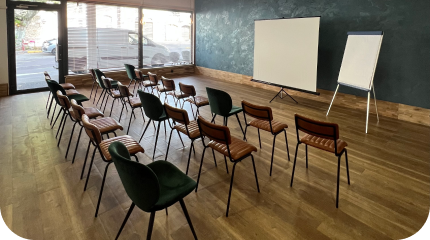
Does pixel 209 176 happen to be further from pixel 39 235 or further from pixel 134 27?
pixel 134 27

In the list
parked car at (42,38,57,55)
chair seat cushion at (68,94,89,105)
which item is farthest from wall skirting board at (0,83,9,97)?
chair seat cushion at (68,94,89,105)

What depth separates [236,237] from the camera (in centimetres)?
219

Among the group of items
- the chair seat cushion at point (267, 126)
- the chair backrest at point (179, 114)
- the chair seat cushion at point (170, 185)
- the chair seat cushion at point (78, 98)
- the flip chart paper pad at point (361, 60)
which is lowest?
the chair seat cushion at point (170, 185)

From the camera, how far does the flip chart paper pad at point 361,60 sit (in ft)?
16.1

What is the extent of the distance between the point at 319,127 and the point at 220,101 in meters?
1.49

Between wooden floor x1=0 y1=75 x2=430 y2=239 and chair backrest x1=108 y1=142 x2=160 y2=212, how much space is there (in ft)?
2.11

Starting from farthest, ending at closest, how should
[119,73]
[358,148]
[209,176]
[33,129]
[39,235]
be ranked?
[119,73]
[33,129]
[358,148]
[209,176]
[39,235]

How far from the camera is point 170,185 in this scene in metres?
2.03

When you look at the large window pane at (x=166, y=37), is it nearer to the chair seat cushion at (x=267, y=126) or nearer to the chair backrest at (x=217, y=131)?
the chair seat cushion at (x=267, y=126)

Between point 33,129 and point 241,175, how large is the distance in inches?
141

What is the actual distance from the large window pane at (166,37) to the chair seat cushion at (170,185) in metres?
8.19

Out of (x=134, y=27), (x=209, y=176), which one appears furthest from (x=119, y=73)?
(x=209, y=176)

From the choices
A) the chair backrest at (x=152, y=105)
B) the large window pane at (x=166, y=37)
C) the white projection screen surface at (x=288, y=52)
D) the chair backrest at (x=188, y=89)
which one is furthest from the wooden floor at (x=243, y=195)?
the large window pane at (x=166, y=37)

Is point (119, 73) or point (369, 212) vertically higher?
point (119, 73)
